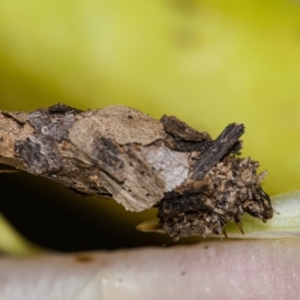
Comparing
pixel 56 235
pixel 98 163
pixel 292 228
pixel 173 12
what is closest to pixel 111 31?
pixel 173 12

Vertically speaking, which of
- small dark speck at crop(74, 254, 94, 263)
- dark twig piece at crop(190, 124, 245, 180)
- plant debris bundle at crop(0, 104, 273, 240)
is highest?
dark twig piece at crop(190, 124, 245, 180)

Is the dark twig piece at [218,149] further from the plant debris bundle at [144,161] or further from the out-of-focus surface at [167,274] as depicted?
the out-of-focus surface at [167,274]

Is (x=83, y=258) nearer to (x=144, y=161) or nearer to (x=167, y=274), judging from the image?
(x=167, y=274)

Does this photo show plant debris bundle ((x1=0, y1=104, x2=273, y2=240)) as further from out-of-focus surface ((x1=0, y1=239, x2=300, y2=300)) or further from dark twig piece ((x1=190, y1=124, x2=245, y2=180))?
out-of-focus surface ((x1=0, y1=239, x2=300, y2=300))

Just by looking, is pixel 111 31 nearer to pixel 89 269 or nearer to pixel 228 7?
pixel 228 7

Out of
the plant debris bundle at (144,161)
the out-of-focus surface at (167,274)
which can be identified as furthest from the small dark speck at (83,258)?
the plant debris bundle at (144,161)

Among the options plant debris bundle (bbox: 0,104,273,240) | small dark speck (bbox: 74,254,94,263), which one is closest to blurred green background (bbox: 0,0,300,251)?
plant debris bundle (bbox: 0,104,273,240)

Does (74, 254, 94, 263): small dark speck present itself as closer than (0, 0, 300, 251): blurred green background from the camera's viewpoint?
No
